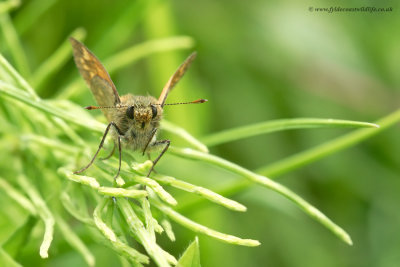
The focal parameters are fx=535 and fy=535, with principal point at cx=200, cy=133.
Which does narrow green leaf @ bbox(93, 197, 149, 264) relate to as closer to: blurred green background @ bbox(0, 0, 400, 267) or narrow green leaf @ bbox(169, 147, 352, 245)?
narrow green leaf @ bbox(169, 147, 352, 245)

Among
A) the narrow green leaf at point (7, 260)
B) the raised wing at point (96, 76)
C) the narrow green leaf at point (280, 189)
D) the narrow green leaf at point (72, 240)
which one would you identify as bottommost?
the narrow green leaf at point (7, 260)

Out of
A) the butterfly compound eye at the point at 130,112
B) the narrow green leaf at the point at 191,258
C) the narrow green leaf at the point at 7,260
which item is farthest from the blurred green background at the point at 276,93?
the narrow green leaf at the point at 191,258

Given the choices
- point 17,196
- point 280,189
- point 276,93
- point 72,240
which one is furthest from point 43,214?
point 276,93

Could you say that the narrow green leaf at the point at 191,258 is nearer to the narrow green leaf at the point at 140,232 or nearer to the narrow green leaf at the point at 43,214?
the narrow green leaf at the point at 140,232

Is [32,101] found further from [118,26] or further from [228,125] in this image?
[228,125]

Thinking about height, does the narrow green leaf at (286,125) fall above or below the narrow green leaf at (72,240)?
above

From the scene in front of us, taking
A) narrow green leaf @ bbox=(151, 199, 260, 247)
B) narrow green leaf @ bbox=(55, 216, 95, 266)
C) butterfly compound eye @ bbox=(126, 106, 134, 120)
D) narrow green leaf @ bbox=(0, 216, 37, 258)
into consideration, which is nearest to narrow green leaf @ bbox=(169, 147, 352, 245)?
narrow green leaf @ bbox=(151, 199, 260, 247)
